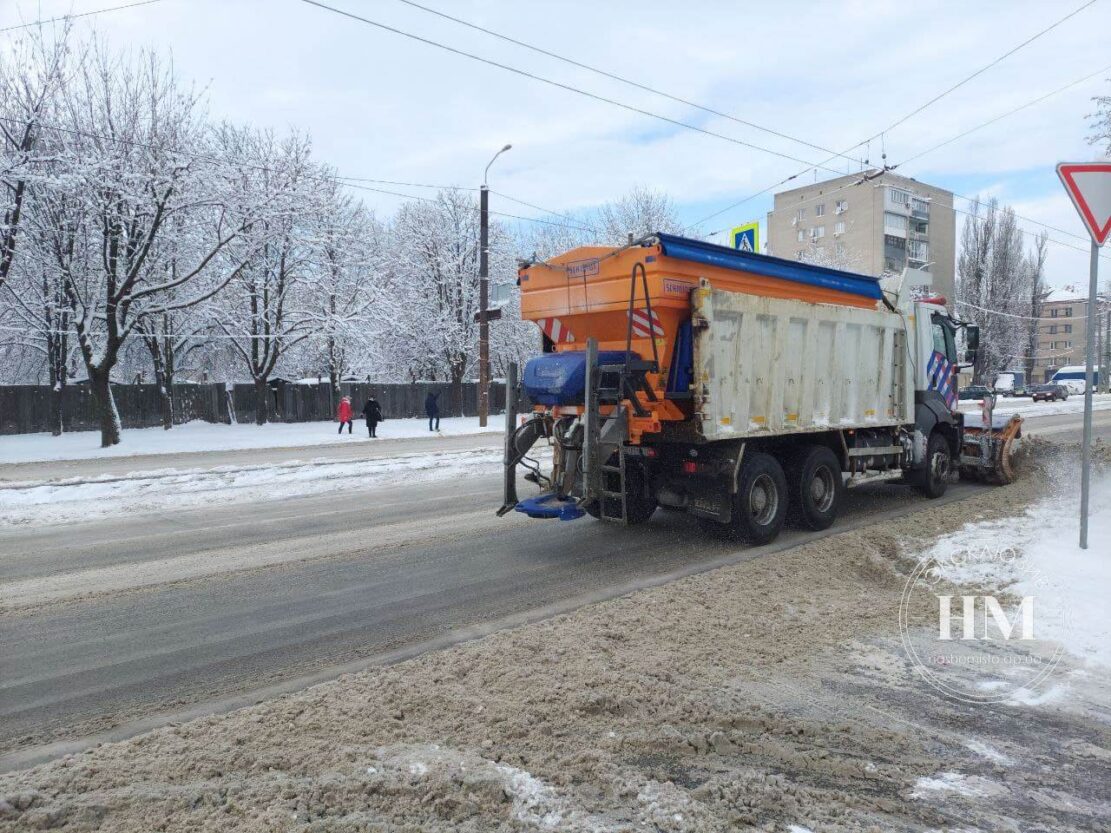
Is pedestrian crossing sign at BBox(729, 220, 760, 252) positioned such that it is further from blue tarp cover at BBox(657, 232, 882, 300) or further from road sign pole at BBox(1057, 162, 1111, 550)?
road sign pole at BBox(1057, 162, 1111, 550)

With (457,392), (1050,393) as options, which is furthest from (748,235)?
(1050,393)

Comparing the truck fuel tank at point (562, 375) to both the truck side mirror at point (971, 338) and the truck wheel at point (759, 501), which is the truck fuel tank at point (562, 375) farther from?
the truck side mirror at point (971, 338)

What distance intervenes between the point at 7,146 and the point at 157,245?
15.5 feet

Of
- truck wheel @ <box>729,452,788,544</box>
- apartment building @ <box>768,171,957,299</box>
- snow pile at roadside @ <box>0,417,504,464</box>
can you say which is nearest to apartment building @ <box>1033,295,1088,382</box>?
apartment building @ <box>768,171,957,299</box>

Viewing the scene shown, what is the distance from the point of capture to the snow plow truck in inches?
296

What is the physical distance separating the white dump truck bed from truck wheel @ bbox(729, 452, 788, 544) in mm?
385

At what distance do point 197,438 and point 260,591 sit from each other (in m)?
22.5

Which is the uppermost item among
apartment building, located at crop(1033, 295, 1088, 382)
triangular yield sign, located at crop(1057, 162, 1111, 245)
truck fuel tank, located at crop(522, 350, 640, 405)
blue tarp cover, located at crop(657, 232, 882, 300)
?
apartment building, located at crop(1033, 295, 1088, 382)

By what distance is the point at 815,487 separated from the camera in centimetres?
902

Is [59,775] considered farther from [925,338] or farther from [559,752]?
[925,338]

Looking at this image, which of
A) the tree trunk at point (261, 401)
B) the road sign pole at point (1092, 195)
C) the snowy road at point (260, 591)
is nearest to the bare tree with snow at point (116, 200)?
the tree trunk at point (261, 401)

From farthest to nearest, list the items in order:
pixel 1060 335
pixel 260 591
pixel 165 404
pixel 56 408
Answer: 1. pixel 1060 335
2. pixel 165 404
3. pixel 56 408
4. pixel 260 591

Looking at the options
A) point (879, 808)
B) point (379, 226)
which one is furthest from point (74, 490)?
point (379, 226)
